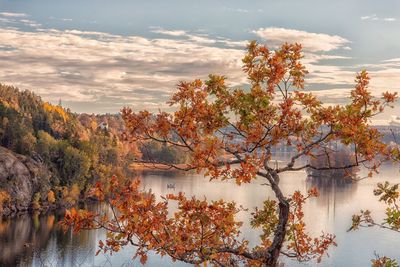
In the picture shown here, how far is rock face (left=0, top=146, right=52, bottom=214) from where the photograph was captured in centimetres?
9431

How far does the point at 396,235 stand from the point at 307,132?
215 ft

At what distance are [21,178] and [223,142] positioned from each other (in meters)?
95.0

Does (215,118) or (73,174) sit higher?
(215,118)

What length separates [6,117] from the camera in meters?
111

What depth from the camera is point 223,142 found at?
9805mm

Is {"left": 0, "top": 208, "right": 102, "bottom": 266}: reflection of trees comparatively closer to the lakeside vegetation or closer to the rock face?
the rock face

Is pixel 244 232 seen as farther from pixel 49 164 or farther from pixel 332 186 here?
pixel 332 186

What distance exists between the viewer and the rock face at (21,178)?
9431 cm

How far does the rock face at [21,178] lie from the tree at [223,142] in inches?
3463

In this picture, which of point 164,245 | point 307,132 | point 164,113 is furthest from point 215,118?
point 164,245

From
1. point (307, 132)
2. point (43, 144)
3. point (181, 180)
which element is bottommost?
point (181, 180)

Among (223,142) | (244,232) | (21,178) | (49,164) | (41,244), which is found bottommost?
(41,244)

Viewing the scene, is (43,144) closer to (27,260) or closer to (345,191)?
(27,260)

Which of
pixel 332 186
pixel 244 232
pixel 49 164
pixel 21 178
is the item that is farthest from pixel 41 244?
pixel 332 186
